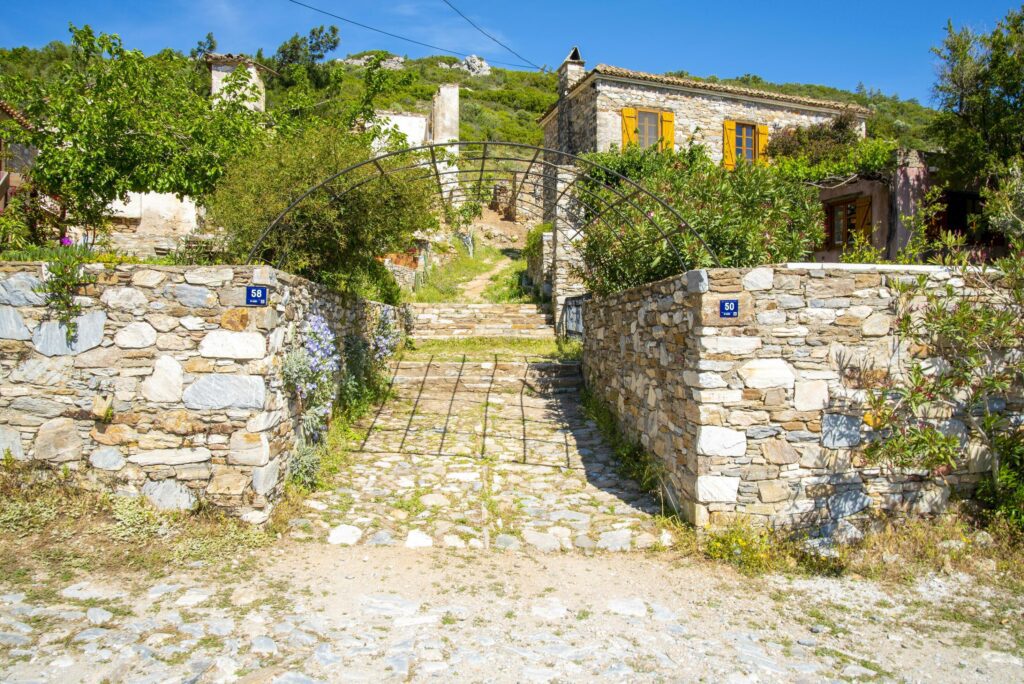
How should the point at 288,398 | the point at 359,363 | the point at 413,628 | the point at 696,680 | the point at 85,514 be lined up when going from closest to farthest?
the point at 696,680
the point at 413,628
the point at 85,514
the point at 288,398
the point at 359,363

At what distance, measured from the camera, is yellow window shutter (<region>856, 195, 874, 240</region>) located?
12852 mm

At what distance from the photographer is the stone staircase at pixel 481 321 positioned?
12.0 m

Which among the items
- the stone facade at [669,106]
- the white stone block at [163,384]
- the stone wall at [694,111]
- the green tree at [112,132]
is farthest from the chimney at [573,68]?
the white stone block at [163,384]

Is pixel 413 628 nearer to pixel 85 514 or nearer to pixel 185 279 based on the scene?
pixel 85 514

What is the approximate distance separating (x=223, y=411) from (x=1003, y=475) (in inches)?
247

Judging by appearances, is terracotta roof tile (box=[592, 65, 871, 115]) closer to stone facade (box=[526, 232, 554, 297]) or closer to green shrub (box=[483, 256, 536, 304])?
stone facade (box=[526, 232, 554, 297])

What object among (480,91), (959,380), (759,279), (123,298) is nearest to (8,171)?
(123,298)

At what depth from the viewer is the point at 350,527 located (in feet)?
16.5

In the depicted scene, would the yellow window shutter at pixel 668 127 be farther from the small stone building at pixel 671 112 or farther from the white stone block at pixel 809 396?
the white stone block at pixel 809 396

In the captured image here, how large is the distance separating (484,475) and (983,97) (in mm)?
10767

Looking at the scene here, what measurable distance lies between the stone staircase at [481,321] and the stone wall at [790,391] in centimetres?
723

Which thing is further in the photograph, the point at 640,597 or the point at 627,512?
the point at 627,512

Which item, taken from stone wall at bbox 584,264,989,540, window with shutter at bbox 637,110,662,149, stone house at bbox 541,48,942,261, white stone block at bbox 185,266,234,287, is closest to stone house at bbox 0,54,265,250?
white stone block at bbox 185,266,234,287

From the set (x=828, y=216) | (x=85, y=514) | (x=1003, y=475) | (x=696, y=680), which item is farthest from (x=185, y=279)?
(x=828, y=216)
